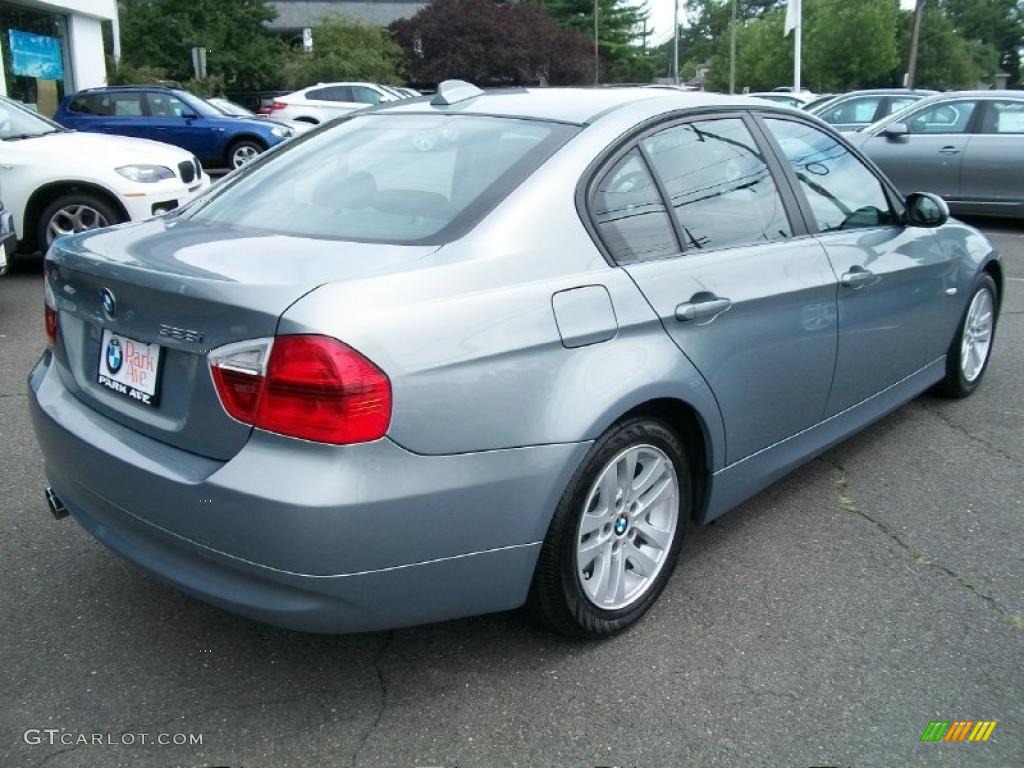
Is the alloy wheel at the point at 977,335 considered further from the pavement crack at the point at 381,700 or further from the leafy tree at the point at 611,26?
the leafy tree at the point at 611,26

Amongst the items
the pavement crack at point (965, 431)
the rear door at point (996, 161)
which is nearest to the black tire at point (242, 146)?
the rear door at point (996, 161)

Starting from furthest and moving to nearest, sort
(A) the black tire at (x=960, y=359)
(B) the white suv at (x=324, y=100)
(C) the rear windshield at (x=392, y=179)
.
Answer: (B) the white suv at (x=324, y=100), (A) the black tire at (x=960, y=359), (C) the rear windshield at (x=392, y=179)

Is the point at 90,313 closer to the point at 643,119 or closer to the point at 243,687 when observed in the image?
the point at 243,687

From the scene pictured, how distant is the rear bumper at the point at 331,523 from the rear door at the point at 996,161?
406 inches

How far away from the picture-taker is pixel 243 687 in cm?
277

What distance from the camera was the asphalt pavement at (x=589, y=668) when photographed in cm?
254

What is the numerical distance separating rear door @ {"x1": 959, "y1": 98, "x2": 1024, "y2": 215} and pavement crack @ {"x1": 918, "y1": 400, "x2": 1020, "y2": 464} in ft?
23.1

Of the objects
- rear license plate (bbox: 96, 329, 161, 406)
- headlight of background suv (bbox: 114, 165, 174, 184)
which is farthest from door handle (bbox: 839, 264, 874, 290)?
headlight of background suv (bbox: 114, 165, 174, 184)

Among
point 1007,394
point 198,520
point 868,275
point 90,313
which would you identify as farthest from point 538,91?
point 1007,394

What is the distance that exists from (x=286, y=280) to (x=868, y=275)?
7.87ft

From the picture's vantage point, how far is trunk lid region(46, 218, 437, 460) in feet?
7.98

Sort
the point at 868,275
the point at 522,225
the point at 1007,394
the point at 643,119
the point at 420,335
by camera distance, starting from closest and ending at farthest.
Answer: the point at 420,335 → the point at 522,225 → the point at 643,119 → the point at 868,275 → the point at 1007,394

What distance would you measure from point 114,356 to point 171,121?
1547 cm

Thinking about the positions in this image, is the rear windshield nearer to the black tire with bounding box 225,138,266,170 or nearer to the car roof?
the car roof
